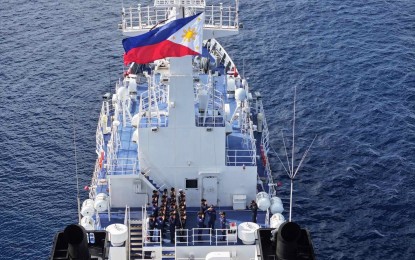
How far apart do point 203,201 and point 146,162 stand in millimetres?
5106

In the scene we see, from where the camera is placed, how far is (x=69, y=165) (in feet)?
232

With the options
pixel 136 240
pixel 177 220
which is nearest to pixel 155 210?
pixel 177 220

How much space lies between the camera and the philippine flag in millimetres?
46281

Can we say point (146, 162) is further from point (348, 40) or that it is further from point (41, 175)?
point (348, 40)

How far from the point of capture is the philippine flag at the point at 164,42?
152 feet

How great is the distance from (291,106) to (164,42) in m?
35.8

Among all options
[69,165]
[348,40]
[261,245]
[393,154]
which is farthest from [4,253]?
[348,40]

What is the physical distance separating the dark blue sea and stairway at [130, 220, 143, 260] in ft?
40.2

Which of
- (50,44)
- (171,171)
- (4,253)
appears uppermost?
(50,44)

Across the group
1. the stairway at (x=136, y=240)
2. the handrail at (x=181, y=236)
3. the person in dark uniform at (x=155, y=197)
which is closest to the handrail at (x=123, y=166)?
the person in dark uniform at (x=155, y=197)

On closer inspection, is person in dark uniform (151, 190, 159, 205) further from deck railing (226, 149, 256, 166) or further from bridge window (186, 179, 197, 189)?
deck railing (226, 149, 256, 166)

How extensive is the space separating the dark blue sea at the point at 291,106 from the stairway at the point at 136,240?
482 inches

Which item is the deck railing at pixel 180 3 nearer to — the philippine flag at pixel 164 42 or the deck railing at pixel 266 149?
the philippine flag at pixel 164 42

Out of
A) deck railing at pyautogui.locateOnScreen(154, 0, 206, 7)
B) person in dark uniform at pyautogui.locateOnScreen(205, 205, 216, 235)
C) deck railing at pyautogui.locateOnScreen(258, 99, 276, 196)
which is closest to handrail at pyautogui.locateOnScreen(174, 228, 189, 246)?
person in dark uniform at pyautogui.locateOnScreen(205, 205, 216, 235)
